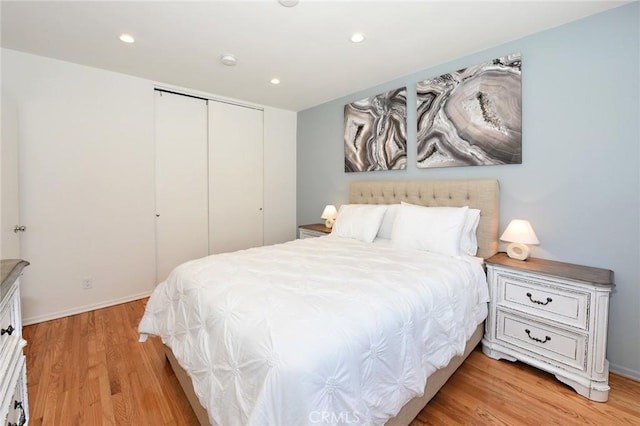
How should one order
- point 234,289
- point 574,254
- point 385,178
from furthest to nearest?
point 385,178 → point 574,254 → point 234,289

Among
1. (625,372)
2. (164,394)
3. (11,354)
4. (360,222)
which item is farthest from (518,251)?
(11,354)

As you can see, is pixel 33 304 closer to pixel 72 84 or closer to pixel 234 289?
pixel 72 84

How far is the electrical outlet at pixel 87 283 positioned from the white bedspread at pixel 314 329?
4.97 ft

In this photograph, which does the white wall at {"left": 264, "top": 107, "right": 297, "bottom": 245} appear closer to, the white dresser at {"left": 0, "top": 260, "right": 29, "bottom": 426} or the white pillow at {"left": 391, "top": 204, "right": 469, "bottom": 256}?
the white pillow at {"left": 391, "top": 204, "right": 469, "bottom": 256}

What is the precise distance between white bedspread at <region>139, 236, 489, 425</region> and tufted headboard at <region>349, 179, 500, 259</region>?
0.44 m

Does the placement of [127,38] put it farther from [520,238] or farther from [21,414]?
[520,238]

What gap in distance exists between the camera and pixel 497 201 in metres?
2.36

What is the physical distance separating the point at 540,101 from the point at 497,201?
811 mm

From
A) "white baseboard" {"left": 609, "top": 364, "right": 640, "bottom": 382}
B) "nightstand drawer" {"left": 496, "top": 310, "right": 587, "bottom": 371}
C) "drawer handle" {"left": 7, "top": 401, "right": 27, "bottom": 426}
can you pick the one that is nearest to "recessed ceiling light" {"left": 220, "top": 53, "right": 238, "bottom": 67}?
"drawer handle" {"left": 7, "top": 401, "right": 27, "bottom": 426}

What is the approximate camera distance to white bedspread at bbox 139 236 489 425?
98 cm

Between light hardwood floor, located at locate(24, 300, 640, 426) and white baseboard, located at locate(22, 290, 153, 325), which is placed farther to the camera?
white baseboard, located at locate(22, 290, 153, 325)

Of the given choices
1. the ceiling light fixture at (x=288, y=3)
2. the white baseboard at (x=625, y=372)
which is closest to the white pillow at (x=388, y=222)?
the white baseboard at (x=625, y=372)

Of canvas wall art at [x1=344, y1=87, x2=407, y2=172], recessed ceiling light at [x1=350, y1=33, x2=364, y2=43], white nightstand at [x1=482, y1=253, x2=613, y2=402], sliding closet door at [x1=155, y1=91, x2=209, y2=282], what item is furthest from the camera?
sliding closet door at [x1=155, y1=91, x2=209, y2=282]

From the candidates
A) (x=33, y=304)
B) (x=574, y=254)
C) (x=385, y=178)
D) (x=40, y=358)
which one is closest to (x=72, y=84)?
(x=33, y=304)
